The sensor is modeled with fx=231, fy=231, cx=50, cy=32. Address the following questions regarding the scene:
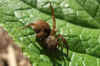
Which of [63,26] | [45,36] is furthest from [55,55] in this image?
[63,26]

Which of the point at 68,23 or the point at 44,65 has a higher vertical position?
the point at 68,23

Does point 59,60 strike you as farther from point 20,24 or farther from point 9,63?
point 9,63

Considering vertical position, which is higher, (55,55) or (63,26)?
(63,26)

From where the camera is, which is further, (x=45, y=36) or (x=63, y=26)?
(x=63, y=26)

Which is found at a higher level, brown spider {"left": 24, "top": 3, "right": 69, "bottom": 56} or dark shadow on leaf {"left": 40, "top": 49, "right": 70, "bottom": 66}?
brown spider {"left": 24, "top": 3, "right": 69, "bottom": 56}

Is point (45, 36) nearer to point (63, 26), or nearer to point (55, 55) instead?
point (55, 55)

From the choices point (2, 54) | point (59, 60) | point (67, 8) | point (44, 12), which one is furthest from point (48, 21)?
point (2, 54)

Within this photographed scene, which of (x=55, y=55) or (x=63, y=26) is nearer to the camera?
(x=55, y=55)

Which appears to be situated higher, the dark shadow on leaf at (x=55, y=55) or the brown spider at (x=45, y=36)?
the brown spider at (x=45, y=36)
